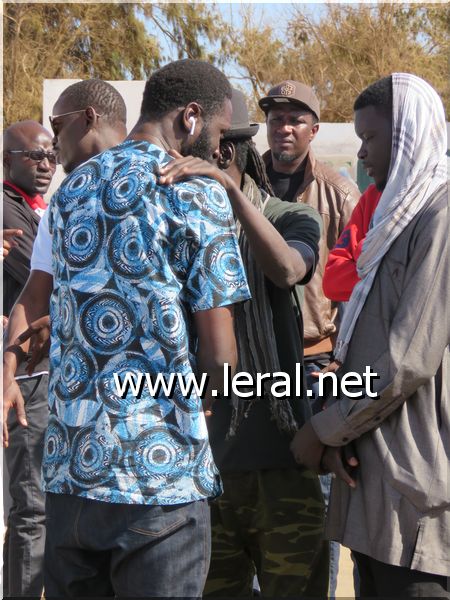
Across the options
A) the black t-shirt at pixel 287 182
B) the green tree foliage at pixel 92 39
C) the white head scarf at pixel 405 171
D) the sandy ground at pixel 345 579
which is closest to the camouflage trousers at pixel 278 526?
the white head scarf at pixel 405 171

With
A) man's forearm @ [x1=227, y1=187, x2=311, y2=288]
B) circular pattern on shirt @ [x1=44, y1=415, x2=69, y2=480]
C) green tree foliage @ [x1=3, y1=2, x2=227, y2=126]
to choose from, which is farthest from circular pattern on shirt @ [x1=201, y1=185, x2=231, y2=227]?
green tree foliage @ [x1=3, y1=2, x2=227, y2=126]

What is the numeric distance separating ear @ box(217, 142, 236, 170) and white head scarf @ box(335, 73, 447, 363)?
0.61m

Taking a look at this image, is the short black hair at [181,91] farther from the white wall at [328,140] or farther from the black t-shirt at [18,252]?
the white wall at [328,140]

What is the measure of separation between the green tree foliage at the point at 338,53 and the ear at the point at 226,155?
67.4ft

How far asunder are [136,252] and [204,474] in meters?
0.53

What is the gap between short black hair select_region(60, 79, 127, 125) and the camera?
316 cm

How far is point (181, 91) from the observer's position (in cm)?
238

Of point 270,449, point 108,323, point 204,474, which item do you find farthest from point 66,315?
point 270,449

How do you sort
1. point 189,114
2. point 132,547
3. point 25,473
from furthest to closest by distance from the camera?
point 25,473, point 189,114, point 132,547

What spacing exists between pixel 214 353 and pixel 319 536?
102 centimetres

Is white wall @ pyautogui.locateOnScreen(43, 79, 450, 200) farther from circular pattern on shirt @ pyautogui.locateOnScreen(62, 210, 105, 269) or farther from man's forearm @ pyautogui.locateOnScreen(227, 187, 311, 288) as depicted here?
circular pattern on shirt @ pyautogui.locateOnScreen(62, 210, 105, 269)

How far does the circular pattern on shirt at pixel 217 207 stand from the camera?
221 centimetres

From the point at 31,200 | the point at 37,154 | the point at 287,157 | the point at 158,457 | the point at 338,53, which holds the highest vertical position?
the point at 338,53

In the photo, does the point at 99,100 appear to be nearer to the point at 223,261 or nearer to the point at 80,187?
the point at 80,187
